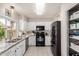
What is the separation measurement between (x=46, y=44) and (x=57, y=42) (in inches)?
85.3

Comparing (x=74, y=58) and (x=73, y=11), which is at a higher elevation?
(x=73, y=11)

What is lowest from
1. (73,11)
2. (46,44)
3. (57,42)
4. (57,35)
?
(46,44)

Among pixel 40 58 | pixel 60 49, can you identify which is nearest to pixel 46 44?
pixel 60 49

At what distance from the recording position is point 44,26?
4375 mm

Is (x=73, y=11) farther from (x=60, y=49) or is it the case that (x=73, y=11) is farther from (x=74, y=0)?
(x=74, y=0)

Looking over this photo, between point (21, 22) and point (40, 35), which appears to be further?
point (40, 35)

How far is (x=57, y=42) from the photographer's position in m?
2.36

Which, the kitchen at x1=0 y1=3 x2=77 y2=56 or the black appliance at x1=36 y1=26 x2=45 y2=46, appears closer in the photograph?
the kitchen at x1=0 y1=3 x2=77 y2=56

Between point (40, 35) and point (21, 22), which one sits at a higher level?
point (21, 22)

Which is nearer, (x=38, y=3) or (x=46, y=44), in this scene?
(x=38, y=3)

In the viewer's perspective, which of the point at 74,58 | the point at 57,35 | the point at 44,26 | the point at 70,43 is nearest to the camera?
the point at 74,58

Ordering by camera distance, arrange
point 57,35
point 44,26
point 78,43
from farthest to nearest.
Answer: point 44,26, point 57,35, point 78,43

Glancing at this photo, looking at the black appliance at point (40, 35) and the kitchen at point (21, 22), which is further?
the black appliance at point (40, 35)

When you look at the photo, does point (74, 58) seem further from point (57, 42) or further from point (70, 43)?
point (57, 42)
